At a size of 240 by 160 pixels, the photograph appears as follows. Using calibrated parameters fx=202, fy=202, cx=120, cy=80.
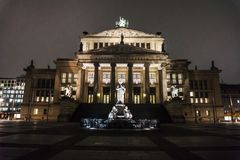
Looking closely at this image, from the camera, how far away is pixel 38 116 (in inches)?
2798

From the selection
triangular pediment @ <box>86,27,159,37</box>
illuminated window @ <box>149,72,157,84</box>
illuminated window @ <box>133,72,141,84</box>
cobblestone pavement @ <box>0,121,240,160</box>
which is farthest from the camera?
triangular pediment @ <box>86,27,159,37</box>

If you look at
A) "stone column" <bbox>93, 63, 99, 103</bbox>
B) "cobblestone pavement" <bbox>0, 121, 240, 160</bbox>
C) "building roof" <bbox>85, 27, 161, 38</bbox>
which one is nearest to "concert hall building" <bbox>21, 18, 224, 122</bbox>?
"building roof" <bbox>85, 27, 161, 38</bbox>

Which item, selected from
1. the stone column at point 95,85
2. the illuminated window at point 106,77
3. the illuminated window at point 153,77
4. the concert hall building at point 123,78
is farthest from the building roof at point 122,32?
the stone column at point 95,85

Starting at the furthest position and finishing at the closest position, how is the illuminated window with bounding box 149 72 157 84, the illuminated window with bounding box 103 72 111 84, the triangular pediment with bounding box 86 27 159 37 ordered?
1. the triangular pediment with bounding box 86 27 159 37
2. the illuminated window with bounding box 149 72 157 84
3. the illuminated window with bounding box 103 72 111 84

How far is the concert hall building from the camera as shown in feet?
199

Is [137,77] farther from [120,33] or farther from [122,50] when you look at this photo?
[120,33]

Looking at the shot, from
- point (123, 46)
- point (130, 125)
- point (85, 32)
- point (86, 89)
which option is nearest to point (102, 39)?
point (85, 32)

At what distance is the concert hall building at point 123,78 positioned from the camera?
A: 60781mm

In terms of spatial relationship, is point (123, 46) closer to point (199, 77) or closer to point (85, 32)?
point (85, 32)

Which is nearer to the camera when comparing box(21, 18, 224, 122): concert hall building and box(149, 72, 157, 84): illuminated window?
box(21, 18, 224, 122): concert hall building

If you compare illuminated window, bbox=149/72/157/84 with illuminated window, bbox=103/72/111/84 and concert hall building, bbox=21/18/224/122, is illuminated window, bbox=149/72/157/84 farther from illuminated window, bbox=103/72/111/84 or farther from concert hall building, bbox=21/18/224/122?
illuminated window, bbox=103/72/111/84

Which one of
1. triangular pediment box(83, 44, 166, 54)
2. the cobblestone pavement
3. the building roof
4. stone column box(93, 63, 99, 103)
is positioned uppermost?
the building roof

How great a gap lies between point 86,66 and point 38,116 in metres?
25.9

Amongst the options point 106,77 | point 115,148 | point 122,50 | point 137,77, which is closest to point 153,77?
point 137,77
